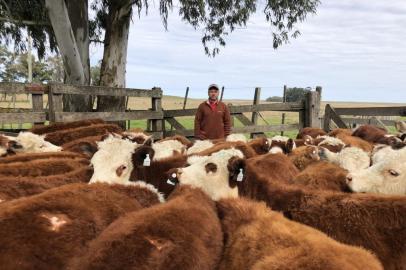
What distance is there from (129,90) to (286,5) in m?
6.90

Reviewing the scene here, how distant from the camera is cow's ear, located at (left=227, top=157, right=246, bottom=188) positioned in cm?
488

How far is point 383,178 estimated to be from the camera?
456 centimetres

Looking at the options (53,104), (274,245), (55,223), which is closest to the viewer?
(274,245)

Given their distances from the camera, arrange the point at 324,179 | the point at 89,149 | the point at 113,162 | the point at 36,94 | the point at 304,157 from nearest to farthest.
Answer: the point at 324,179 < the point at 113,162 < the point at 89,149 < the point at 304,157 < the point at 36,94

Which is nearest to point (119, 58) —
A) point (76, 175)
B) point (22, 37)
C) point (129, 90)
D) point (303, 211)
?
point (129, 90)

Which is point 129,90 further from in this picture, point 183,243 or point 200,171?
point 183,243

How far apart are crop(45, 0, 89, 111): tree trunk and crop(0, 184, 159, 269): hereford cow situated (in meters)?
8.84

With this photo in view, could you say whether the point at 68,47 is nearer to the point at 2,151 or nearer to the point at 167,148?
the point at 2,151

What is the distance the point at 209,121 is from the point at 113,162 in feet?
14.7

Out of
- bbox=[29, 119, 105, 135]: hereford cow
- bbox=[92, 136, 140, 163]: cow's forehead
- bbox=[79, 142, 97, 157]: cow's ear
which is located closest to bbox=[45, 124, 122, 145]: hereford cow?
bbox=[29, 119, 105, 135]: hereford cow

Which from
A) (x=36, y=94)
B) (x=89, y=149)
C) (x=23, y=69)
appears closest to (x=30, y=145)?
(x=36, y=94)

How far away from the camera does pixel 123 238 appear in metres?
3.11

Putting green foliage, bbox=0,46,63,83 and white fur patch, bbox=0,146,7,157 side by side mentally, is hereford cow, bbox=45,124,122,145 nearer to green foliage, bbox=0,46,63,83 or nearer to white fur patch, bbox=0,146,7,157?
white fur patch, bbox=0,146,7,157

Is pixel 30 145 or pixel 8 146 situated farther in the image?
pixel 30 145
